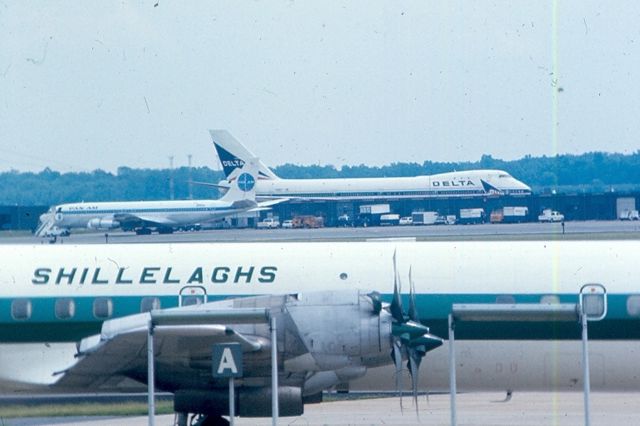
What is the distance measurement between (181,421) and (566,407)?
800 centimetres

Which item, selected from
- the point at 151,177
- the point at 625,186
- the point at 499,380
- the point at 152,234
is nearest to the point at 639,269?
the point at 499,380

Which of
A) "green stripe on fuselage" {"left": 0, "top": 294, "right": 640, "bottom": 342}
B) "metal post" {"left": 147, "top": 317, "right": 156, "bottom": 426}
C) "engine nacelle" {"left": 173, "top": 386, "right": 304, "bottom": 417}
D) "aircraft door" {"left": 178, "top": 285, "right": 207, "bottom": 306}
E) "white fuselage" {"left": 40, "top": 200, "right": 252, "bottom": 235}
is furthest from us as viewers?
"white fuselage" {"left": 40, "top": 200, "right": 252, "bottom": 235}

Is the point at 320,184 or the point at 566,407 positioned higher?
the point at 320,184

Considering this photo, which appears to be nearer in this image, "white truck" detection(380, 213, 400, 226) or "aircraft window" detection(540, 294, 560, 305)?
"aircraft window" detection(540, 294, 560, 305)

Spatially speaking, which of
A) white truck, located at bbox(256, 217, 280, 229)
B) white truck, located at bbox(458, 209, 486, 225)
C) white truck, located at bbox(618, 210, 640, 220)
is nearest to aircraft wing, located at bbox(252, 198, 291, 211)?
white truck, located at bbox(256, 217, 280, 229)

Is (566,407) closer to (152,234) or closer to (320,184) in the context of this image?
(152,234)

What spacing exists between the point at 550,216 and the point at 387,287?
55181mm

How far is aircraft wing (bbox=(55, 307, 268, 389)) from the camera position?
49.8 ft

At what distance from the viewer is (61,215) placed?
67.8 metres

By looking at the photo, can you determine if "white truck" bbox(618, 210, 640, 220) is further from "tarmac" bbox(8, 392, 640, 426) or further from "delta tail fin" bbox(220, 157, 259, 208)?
"tarmac" bbox(8, 392, 640, 426)

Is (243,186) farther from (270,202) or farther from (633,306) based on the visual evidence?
(633,306)

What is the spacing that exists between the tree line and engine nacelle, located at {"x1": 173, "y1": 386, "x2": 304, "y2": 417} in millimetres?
69235

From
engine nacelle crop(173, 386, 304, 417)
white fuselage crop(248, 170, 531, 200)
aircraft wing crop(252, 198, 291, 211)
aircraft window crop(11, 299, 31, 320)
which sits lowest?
engine nacelle crop(173, 386, 304, 417)

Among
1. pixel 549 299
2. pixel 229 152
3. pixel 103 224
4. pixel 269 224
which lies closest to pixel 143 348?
pixel 549 299
